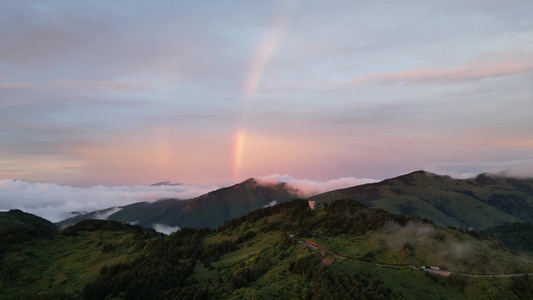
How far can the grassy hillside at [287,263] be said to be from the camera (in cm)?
8675

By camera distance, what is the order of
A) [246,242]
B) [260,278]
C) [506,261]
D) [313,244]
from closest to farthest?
[260,278] < [506,261] < [313,244] < [246,242]

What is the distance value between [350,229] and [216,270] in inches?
2389

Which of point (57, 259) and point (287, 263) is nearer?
point (287, 263)

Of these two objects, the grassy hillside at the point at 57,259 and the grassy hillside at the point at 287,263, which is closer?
the grassy hillside at the point at 287,263

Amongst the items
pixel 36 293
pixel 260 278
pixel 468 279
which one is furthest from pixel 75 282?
pixel 468 279

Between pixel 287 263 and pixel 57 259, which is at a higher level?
pixel 287 263

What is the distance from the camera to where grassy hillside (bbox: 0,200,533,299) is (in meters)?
86.8

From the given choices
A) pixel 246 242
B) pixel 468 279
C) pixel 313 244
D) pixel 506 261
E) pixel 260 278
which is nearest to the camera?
pixel 468 279

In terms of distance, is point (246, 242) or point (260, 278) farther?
point (246, 242)

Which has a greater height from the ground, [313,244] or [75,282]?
[313,244]

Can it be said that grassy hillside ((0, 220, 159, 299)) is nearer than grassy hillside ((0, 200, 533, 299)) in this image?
No

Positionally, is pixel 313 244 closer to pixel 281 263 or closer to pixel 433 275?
pixel 281 263

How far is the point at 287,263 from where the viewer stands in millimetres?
102375

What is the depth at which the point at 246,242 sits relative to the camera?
521 feet
